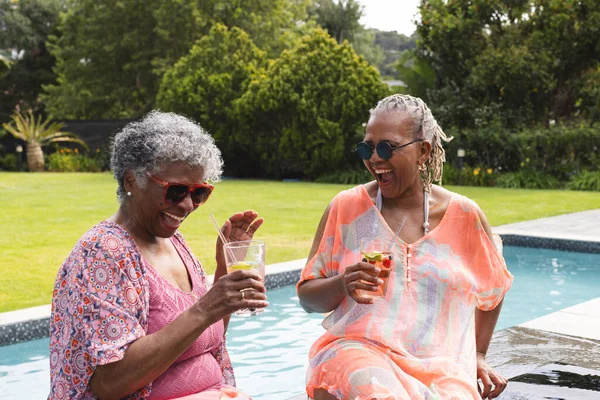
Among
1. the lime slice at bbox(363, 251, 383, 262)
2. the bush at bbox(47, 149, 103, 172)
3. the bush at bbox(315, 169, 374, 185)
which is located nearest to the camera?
the lime slice at bbox(363, 251, 383, 262)

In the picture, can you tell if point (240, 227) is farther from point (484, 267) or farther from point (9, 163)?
point (9, 163)

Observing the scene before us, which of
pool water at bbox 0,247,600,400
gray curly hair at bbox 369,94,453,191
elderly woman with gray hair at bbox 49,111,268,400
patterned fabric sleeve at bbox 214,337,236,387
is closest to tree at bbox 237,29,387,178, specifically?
pool water at bbox 0,247,600,400

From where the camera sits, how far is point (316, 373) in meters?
2.68

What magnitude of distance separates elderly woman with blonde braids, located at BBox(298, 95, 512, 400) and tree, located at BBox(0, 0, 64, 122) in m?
38.7

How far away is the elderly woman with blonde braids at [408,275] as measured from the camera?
2600 mm

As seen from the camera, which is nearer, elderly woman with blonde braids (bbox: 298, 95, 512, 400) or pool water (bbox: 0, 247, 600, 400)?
elderly woman with blonde braids (bbox: 298, 95, 512, 400)

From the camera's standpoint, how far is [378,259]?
96.0 inches

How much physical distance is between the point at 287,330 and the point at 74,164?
22570 mm

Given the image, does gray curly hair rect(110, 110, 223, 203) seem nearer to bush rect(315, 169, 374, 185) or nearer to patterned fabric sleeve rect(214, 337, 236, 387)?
patterned fabric sleeve rect(214, 337, 236, 387)

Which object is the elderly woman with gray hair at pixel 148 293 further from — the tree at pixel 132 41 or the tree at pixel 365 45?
the tree at pixel 365 45

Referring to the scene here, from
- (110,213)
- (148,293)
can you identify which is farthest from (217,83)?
(148,293)

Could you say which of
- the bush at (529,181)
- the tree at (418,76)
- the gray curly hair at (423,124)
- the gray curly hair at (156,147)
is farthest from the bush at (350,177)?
the gray curly hair at (156,147)

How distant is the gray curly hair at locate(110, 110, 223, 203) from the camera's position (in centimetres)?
228

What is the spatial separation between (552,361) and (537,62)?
57.8ft
